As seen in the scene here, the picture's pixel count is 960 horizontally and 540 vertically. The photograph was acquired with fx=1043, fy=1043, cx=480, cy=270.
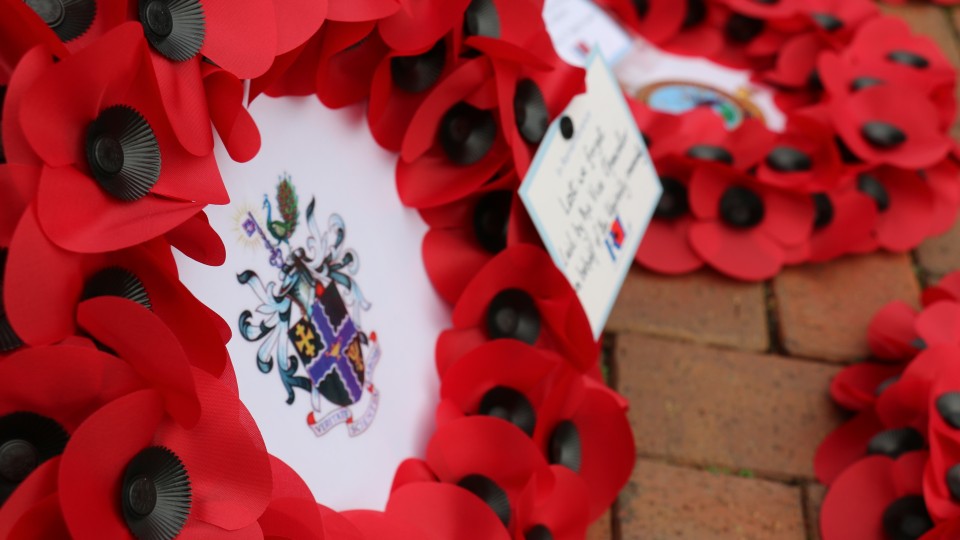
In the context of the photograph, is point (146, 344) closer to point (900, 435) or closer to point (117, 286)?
point (117, 286)

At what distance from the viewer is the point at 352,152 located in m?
0.78

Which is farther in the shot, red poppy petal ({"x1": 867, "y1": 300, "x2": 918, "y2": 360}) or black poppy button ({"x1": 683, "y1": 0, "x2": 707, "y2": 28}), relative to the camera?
black poppy button ({"x1": 683, "y1": 0, "x2": 707, "y2": 28})

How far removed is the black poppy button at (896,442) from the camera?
0.95m

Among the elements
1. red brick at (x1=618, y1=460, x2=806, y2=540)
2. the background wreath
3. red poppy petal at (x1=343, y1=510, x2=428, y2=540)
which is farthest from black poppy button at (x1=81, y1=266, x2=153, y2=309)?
red brick at (x1=618, y1=460, x2=806, y2=540)

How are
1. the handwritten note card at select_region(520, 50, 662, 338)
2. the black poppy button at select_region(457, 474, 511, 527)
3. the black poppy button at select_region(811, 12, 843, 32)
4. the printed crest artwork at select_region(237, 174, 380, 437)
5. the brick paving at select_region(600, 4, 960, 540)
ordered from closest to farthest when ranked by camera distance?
the printed crest artwork at select_region(237, 174, 380, 437) → the black poppy button at select_region(457, 474, 511, 527) → the handwritten note card at select_region(520, 50, 662, 338) → the brick paving at select_region(600, 4, 960, 540) → the black poppy button at select_region(811, 12, 843, 32)

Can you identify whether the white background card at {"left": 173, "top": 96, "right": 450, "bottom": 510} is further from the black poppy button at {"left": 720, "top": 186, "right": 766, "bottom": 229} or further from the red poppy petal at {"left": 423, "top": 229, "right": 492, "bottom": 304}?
the black poppy button at {"left": 720, "top": 186, "right": 766, "bottom": 229}

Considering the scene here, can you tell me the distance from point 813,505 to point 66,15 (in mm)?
801

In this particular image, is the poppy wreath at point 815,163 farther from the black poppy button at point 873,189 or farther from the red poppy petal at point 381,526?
the red poppy petal at point 381,526

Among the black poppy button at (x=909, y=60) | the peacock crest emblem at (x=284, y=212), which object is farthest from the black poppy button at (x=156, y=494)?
the black poppy button at (x=909, y=60)

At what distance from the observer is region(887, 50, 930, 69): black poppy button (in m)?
1.42

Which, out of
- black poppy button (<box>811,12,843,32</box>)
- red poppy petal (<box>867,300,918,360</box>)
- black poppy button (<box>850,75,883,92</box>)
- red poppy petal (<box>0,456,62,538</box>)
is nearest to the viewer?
red poppy petal (<box>0,456,62,538</box>)

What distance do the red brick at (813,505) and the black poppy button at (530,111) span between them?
17.5 inches

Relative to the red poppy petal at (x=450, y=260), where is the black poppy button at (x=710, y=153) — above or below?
below

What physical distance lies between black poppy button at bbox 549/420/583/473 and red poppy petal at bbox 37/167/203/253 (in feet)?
1.39
